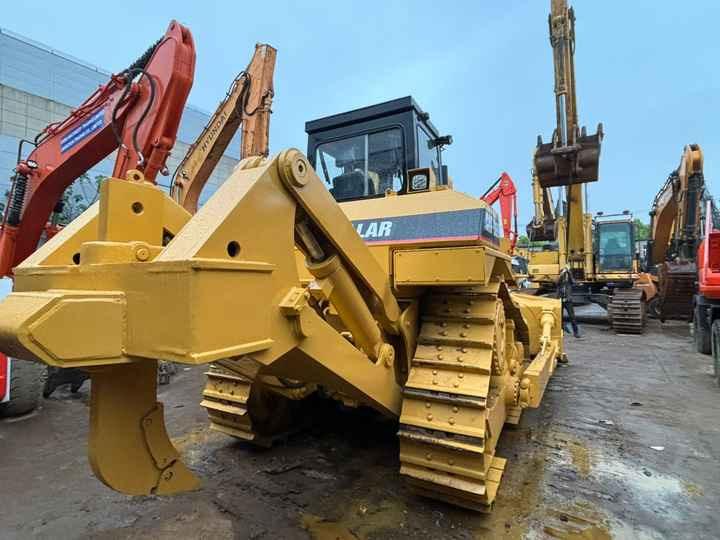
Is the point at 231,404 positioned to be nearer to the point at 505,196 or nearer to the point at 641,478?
the point at 641,478

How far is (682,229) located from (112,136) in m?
10.6

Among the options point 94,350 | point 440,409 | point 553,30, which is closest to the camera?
point 94,350

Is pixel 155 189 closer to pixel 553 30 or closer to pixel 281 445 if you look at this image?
pixel 281 445

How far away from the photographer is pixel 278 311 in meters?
1.50

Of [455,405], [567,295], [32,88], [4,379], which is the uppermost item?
[32,88]

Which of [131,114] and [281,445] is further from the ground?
[131,114]

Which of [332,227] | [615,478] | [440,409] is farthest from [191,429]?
[615,478]

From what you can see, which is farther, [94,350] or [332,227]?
[332,227]

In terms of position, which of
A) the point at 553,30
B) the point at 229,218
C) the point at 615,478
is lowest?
the point at 615,478

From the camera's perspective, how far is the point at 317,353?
1.72 meters

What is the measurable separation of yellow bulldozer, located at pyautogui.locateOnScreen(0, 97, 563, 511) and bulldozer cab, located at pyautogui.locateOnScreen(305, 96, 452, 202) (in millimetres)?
37

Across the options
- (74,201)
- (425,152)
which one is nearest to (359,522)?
(425,152)

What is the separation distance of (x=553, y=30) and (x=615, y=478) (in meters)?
8.11

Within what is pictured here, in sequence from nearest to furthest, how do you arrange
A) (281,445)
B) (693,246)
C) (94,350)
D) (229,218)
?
(94,350)
(229,218)
(281,445)
(693,246)
